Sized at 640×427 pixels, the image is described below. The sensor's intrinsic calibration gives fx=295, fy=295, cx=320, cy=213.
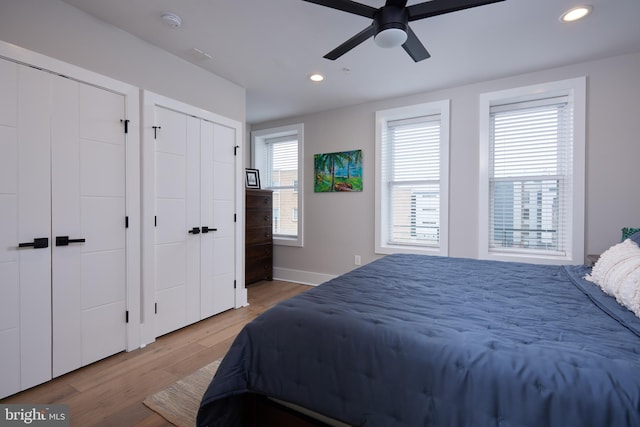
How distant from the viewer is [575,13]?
83.5 inches

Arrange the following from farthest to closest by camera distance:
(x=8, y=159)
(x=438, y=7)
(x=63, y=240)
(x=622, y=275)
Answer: (x=63, y=240) < (x=8, y=159) < (x=438, y=7) < (x=622, y=275)

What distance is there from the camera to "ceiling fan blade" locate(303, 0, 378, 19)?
5.44 ft

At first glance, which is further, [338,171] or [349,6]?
[338,171]

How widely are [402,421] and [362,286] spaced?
769 millimetres

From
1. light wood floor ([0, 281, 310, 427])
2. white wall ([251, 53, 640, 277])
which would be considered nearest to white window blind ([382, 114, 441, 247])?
white wall ([251, 53, 640, 277])

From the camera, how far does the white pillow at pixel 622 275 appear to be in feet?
4.21

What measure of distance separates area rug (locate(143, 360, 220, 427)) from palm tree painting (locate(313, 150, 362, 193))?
9.36 feet

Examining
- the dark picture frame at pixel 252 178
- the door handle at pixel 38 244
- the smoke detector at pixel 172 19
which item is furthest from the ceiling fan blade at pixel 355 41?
the dark picture frame at pixel 252 178

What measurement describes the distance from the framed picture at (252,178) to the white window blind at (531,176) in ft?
10.9

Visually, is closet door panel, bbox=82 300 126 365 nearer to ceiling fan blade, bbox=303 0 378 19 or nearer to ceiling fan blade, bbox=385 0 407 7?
ceiling fan blade, bbox=303 0 378 19

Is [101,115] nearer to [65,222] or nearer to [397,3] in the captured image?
[65,222]

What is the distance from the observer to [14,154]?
1.82 metres

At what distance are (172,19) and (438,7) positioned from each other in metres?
1.87

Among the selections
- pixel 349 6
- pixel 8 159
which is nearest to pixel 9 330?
pixel 8 159
